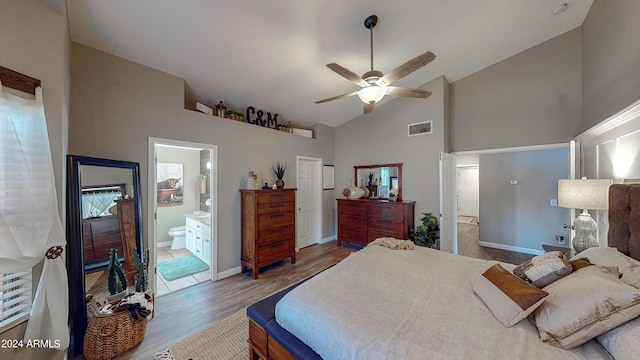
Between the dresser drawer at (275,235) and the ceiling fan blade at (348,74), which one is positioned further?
the dresser drawer at (275,235)

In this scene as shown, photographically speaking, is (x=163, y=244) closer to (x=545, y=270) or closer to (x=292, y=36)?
(x=292, y=36)

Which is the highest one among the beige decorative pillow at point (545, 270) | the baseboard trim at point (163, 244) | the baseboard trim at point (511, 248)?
the beige decorative pillow at point (545, 270)

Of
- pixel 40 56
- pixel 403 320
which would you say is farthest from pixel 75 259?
pixel 403 320

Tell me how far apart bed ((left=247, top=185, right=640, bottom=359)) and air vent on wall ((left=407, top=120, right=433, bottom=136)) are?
8.34ft

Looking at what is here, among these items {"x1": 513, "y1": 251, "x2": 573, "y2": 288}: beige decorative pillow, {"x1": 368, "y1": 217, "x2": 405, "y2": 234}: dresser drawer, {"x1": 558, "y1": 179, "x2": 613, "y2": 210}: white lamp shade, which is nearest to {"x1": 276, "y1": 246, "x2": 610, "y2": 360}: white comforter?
{"x1": 513, "y1": 251, "x2": 573, "y2": 288}: beige decorative pillow

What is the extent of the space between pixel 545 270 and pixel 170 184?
5.74m

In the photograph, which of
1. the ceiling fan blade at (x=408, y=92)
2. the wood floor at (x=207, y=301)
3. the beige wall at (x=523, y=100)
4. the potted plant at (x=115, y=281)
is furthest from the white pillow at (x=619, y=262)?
the potted plant at (x=115, y=281)

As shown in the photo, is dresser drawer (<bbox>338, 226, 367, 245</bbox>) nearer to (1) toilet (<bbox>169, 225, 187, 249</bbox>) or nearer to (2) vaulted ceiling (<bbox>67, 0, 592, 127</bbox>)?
(2) vaulted ceiling (<bbox>67, 0, 592, 127</bbox>)

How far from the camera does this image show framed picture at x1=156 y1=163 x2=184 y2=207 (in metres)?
4.58

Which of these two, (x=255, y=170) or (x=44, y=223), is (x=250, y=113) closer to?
(x=255, y=170)

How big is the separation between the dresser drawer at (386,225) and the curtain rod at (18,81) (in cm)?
446

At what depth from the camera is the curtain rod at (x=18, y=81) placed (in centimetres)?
135

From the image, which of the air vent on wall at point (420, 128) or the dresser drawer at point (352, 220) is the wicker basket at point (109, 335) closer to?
the dresser drawer at point (352, 220)

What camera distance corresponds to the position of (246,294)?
286cm
